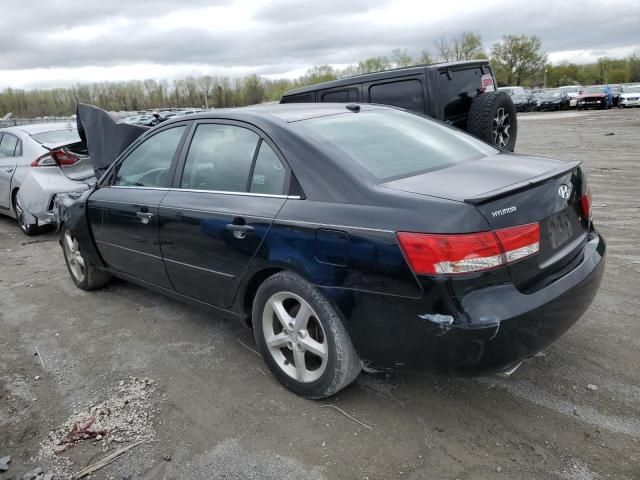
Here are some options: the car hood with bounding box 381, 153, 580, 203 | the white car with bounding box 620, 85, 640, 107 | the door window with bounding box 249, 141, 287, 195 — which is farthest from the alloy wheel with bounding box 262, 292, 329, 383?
the white car with bounding box 620, 85, 640, 107

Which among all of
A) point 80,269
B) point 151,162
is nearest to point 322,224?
point 151,162

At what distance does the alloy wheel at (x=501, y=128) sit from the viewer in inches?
253

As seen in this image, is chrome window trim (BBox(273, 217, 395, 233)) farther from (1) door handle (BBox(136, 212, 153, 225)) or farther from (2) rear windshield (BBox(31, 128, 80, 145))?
(2) rear windshield (BBox(31, 128, 80, 145))

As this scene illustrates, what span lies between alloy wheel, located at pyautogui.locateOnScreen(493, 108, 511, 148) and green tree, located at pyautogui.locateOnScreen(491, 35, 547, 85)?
8371 cm

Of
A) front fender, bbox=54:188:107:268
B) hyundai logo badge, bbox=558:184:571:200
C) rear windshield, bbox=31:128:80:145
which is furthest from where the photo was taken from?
rear windshield, bbox=31:128:80:145

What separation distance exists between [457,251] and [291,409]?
1.35m

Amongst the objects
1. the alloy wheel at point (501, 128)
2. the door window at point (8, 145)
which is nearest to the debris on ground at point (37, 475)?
the alloy wheel at point (501, 128)

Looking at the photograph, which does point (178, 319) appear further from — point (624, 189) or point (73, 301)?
point (624, 189)

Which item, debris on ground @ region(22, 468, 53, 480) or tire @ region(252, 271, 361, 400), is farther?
tire @ region(252, 271, 361, 400)

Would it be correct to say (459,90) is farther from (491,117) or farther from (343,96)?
(343,96)

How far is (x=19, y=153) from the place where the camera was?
7.55 m

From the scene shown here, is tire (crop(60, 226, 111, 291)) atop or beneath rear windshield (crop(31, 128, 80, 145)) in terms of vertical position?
beneath

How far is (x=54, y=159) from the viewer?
720 cm

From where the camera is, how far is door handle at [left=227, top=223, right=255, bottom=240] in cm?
295
